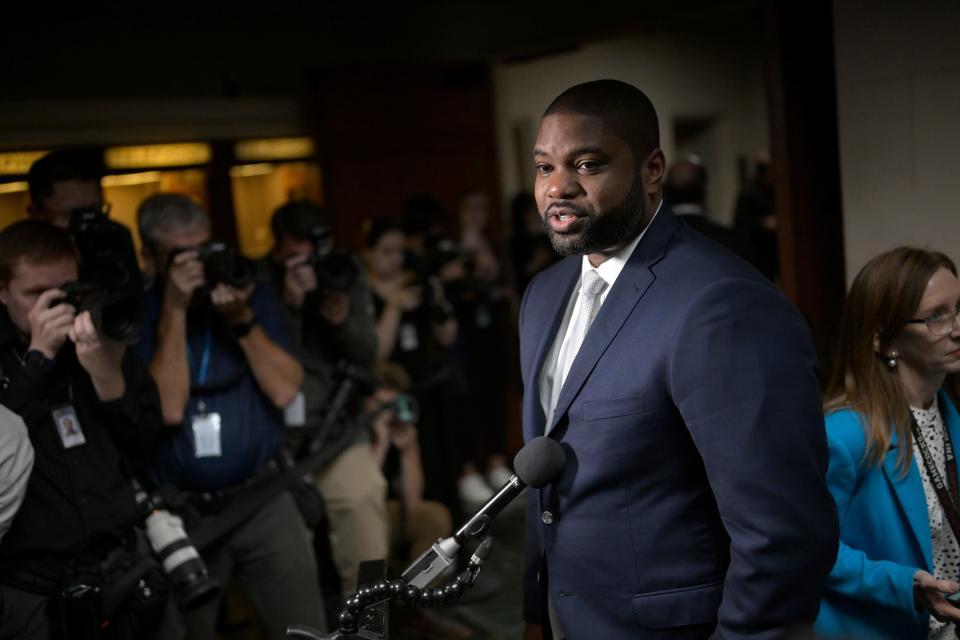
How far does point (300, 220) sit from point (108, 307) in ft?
3.41

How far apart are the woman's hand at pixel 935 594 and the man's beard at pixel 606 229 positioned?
0.84m

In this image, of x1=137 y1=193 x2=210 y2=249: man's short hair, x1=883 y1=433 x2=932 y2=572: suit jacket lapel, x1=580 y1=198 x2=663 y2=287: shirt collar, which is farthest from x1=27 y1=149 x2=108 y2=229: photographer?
x1=883 y1=433 x2=932 y2=572: suit jacket lapel

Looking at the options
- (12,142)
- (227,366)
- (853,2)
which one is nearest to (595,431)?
(227,366)

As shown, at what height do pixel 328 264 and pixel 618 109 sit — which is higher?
pixel 618 109

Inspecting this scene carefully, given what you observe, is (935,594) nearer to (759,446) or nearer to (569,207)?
(759,446)

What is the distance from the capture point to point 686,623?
1396mm

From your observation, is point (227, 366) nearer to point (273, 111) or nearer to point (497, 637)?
point (497, 637)

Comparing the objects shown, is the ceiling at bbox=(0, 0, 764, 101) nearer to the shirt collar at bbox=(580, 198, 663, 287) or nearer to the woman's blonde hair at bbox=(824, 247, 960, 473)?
the woman's blonde hair at bbox=(824, 247, 960, 473)

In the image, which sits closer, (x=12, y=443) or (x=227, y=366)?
(x=12, y=443)

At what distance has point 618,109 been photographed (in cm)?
145

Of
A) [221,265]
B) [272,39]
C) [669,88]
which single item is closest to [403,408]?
[221,265]

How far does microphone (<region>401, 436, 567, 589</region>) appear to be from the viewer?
4.43ft

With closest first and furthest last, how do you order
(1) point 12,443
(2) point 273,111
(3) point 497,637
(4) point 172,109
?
1. (1) point 12,443
2. (3) point 497,637
3. (4) point 172,109
4. (2) point 273,111

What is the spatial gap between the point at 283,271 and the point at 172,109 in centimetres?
159
